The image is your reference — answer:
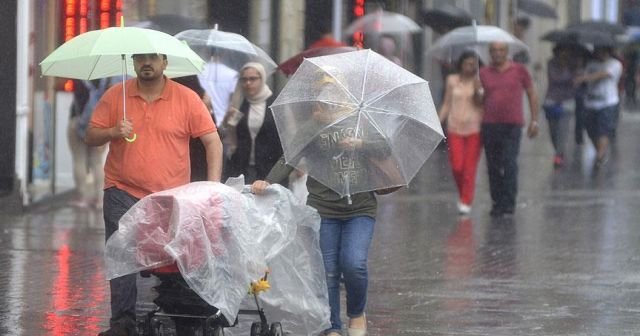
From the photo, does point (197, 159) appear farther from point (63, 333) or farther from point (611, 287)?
point (611, 287)

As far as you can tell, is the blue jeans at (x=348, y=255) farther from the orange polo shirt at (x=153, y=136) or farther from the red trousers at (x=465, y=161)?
the red trousers at (x=465, y=161)

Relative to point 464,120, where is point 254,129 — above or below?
above

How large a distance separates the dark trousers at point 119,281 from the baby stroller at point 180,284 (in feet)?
0.95

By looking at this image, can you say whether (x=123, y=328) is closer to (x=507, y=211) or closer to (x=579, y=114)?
(x=507, y=211)

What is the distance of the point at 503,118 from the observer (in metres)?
15.4

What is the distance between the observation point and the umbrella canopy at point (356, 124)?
26.3ft

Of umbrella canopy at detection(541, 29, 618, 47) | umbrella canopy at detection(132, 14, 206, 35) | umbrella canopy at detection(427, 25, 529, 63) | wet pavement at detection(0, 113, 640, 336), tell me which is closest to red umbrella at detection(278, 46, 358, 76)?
wet pavement at detection(0, 113, 640, 336)

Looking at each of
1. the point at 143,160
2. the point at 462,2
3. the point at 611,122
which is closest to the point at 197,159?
the point at 143,160

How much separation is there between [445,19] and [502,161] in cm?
1109

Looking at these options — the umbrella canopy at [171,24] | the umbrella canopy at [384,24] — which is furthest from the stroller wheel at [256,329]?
the umbrella canopy at [384,24]

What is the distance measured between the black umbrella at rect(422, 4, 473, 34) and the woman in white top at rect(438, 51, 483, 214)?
10.8 m

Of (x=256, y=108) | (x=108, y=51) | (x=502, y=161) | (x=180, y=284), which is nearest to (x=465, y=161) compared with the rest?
(x=502, y=161)

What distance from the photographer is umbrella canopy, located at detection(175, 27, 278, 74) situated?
37.7ft

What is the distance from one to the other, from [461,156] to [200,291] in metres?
8.31
